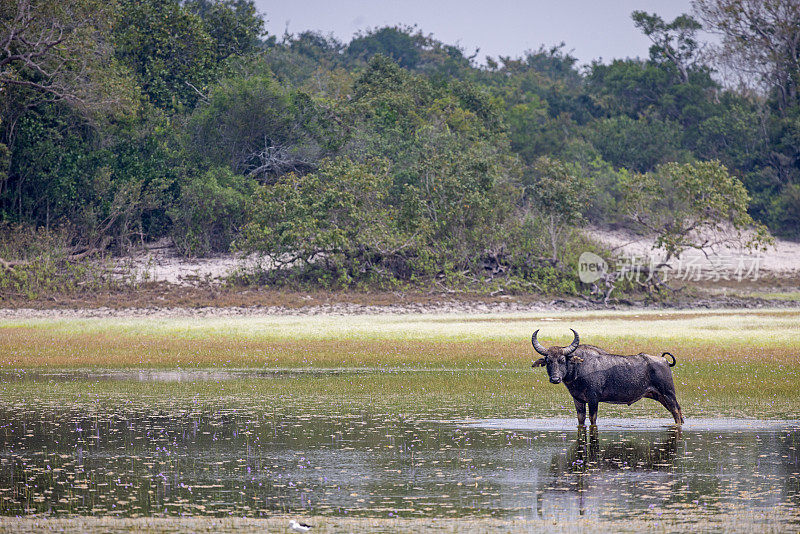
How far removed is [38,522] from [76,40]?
112ft

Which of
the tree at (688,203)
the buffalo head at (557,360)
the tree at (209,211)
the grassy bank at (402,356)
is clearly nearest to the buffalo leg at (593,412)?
the buffalo head at (557,360)

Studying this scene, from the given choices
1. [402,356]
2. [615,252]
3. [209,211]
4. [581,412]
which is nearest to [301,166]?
[209,211]

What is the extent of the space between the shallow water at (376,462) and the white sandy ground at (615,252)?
2406 cm

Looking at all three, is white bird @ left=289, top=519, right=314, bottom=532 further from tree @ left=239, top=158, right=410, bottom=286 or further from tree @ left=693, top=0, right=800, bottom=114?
tree @ left=693, top=0, right=800, bottom=114

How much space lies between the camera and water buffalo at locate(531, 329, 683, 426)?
1397cm

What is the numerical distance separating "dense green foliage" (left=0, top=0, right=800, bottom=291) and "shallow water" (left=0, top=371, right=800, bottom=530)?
82.6 ft

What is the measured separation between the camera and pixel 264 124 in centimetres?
4766

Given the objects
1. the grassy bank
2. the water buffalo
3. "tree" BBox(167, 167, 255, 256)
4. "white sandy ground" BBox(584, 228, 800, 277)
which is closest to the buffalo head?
the water buffalo

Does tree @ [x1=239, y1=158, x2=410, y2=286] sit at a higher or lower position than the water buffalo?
higher

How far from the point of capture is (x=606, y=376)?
14.0 metres

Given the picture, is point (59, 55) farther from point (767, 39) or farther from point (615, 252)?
point (767, 39)

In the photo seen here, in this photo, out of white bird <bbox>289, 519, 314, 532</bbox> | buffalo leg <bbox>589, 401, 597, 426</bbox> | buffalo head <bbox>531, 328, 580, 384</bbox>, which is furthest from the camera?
buffalo leg <bbox>589, 401, 597, 426</bbox>

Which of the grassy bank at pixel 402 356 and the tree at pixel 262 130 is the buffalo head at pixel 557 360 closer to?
the grassy bank at pixel 402 356

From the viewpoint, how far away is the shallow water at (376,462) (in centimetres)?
961
